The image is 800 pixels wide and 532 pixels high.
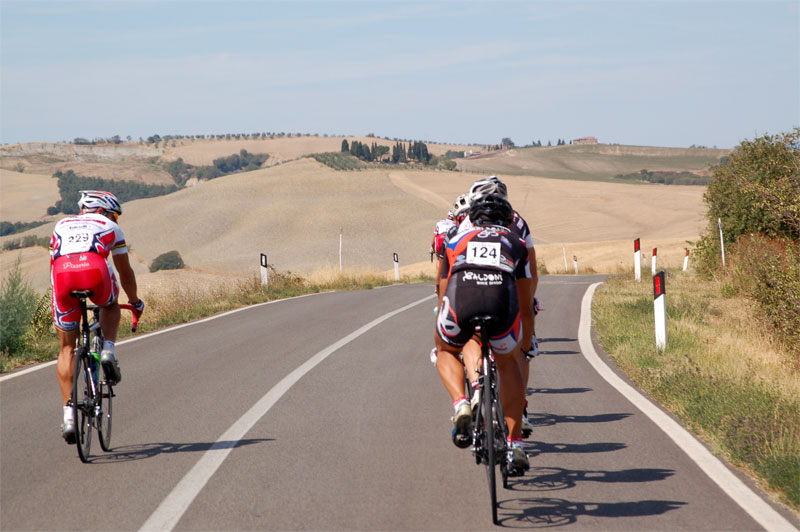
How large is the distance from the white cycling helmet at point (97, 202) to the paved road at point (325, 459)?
1901 mm

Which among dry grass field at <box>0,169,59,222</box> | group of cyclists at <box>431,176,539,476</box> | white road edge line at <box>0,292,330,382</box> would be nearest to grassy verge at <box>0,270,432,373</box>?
white road edge line at <box>0,292,330,382</box>

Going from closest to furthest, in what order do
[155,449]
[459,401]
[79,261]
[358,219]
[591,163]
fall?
1. [459,401]
2. [79,261]
3. [155,449]
4. [358,219]
5. [591,163]

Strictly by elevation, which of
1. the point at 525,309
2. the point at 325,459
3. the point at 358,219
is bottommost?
the point at 358,219

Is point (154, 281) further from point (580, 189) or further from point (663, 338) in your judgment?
point (580, 189)

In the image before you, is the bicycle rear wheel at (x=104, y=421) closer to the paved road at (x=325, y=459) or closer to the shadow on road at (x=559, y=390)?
the paved road at (x=325, y=459)

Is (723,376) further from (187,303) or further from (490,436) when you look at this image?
(187,303)

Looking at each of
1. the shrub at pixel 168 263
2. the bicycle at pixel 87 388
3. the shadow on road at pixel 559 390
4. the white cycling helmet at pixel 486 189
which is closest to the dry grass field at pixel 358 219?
the shrub at pixel 168 263

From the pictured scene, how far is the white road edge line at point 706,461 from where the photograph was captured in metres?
4.84

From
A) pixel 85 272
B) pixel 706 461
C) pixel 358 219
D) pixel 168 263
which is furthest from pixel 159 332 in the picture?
pixel 358 219

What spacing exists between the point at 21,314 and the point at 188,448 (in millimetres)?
6305

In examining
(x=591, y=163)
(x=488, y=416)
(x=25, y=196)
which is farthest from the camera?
(x=591, y=163)

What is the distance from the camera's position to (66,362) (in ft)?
20.3

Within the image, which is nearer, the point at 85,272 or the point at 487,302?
the point at 487,302

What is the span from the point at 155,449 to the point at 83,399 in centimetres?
67
